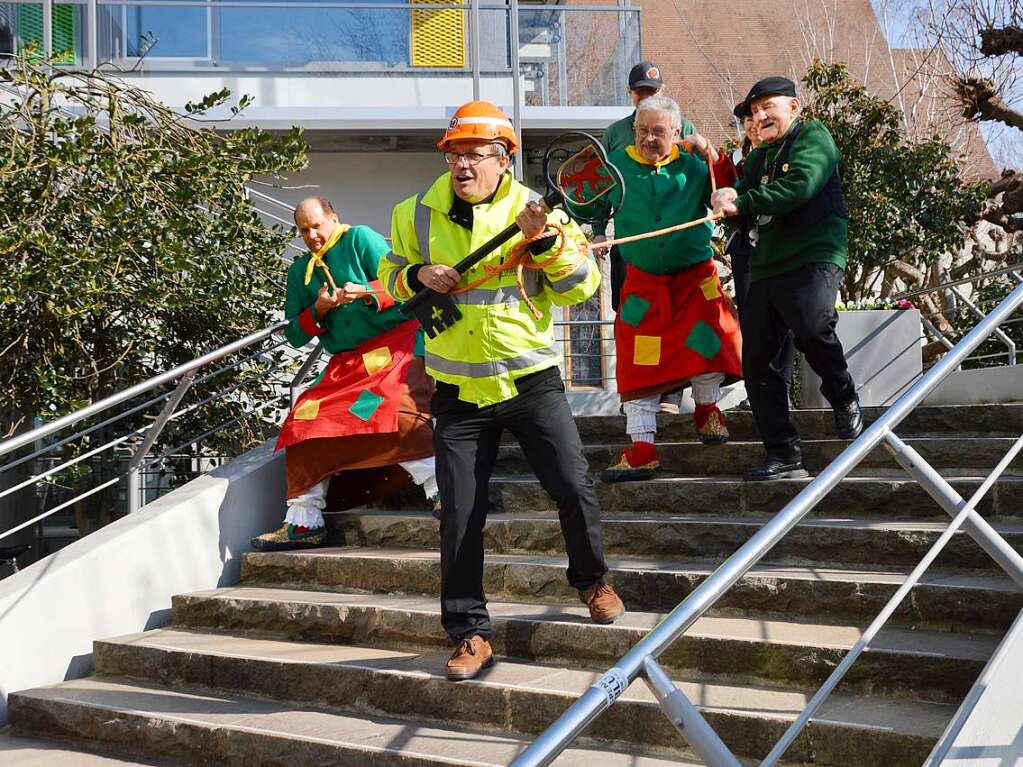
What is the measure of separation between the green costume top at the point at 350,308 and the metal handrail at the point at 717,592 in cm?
322

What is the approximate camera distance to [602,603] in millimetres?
4027

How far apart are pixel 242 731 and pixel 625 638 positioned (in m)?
1.40

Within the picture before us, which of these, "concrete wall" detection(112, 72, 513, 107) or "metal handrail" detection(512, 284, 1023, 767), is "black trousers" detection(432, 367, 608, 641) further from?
"concrete wall" detection(112, 72, 513, 107)

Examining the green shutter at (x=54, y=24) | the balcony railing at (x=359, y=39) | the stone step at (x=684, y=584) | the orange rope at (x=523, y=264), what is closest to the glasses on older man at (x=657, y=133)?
the orange rope at (x=523, y=264)

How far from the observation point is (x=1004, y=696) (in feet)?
9.17

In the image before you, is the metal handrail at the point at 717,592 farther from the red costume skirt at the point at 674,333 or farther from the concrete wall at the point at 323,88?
the concrete wall at the point at 323,88

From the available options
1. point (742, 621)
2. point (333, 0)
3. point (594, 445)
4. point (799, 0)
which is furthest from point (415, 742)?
point (799, 0)

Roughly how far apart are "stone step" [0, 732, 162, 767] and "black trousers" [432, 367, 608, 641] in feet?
4.35

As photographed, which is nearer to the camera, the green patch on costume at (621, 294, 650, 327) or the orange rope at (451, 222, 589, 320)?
the orange rope at (451, 222, 589, 320)

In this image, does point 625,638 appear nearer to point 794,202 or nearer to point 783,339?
point 783,339

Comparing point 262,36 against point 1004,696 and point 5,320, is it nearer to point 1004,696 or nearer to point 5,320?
point 5,320

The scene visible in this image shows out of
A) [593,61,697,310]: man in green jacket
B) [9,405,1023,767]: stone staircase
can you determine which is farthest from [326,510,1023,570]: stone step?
[593,61,697,310]: man in green jacket

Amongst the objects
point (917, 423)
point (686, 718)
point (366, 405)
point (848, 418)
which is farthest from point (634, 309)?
point (686, 718)

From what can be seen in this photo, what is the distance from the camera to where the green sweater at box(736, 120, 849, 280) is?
15.2ft
